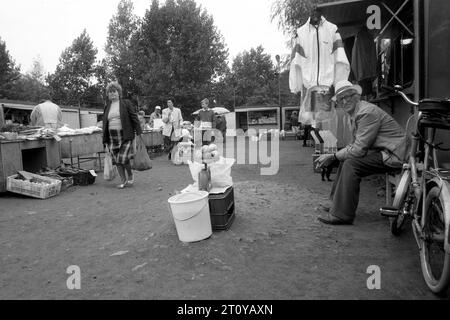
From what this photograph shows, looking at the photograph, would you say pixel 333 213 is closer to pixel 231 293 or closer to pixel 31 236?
pixel 231 293

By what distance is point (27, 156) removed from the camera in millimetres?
8148

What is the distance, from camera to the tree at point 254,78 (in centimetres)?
5806

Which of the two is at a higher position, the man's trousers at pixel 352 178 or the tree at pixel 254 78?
the tree at pixel 254 78

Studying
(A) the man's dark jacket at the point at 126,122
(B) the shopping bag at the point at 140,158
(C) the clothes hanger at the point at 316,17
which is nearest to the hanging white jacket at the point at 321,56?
(C) the clothes hanger at the point at 316,17

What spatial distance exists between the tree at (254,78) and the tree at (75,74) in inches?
822

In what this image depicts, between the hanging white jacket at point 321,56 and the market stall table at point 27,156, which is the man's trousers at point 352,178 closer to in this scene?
the hanging white jacket at point 321,56

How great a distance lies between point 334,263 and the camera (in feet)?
10.8

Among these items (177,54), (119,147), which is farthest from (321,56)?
(177,54)

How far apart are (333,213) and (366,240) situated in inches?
24.8

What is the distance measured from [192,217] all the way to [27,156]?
5960mm

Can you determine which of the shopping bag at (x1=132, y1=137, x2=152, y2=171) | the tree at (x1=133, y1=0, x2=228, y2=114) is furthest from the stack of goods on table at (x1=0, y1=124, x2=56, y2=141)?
the tree at (x1=133, y1=0, x2=228, y2=114)

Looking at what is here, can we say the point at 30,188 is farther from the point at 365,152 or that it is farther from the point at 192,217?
the point at 365,152

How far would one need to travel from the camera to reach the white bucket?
149 inches
